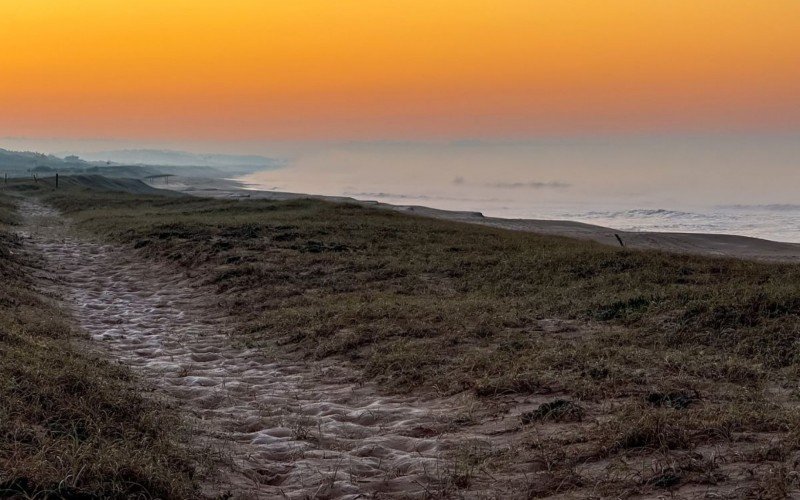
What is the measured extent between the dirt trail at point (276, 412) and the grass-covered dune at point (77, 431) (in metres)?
0.50

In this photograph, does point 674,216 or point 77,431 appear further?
point 674,216

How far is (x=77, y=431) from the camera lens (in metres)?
5.44

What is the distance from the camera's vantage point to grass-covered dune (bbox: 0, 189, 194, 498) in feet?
14.0

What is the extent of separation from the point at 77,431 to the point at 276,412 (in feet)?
7.58

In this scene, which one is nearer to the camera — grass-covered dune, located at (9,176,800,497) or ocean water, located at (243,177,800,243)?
grass-covered dune, located at (9,176,800,497)

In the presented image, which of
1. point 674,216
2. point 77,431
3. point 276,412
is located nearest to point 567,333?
point 276,412

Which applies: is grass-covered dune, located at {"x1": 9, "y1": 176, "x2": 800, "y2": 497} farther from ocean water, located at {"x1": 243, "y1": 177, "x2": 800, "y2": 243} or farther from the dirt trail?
ocean water, located at {"x1": 243, "y1": 177, "x2": 800, "y2": 243}

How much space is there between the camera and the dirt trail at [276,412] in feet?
17.9

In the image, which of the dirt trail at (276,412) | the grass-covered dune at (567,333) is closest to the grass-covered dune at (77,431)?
the dirt trail at (276,412)

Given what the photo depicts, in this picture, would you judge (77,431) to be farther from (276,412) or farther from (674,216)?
(674,216)

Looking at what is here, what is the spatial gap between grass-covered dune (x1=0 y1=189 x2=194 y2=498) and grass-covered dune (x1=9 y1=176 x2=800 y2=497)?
2.56 metres

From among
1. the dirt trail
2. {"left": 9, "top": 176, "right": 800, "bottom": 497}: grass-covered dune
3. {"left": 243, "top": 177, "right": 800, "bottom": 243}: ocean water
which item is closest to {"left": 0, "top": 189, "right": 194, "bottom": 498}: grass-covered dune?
the dirt trail

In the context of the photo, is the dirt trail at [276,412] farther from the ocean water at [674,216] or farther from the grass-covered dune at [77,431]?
the ocean water at [674,216]

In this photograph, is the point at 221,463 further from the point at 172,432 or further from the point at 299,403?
the point at 299,403
